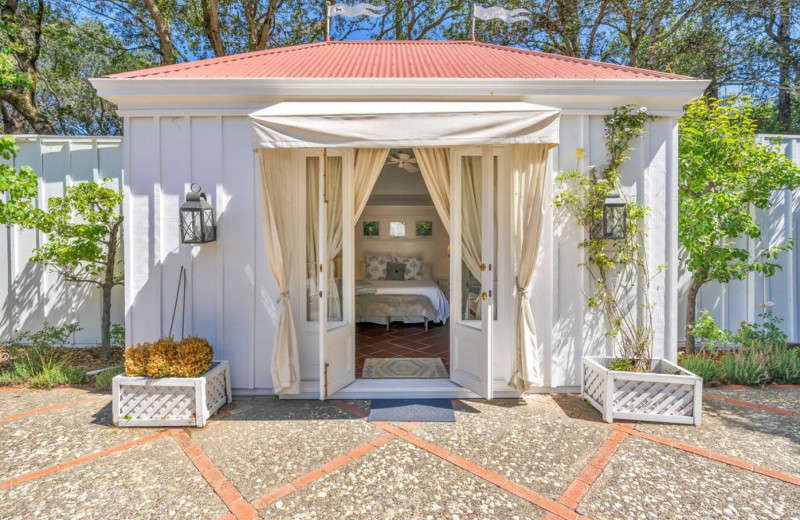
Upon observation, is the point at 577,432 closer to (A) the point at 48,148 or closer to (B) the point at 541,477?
(B) the point at 541,477

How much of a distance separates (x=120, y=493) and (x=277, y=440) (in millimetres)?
1126

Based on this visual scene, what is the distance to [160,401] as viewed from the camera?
3.56 meters

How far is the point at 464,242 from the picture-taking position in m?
4.14

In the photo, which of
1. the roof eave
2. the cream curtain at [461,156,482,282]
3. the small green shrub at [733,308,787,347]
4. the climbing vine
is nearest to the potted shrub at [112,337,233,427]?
the roof eave

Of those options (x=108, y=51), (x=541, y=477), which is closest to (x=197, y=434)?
(x=541, y=477)

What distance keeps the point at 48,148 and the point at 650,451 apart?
331 inches

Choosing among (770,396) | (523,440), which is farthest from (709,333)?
(523,440)

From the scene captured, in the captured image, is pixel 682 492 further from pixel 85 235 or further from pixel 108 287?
pixel 85 235

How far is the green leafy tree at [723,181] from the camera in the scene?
4762 millimetres

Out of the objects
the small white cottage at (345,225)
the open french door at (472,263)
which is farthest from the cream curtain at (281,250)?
the open french door at (472,263)

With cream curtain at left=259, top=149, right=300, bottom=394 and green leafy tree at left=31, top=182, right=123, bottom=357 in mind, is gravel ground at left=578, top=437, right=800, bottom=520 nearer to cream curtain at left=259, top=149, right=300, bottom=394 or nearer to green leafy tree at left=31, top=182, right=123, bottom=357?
cream curtain at left=259, top=149, right=300, bottom=394

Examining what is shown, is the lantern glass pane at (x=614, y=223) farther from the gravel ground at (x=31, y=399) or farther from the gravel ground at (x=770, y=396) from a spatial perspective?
the gravel ground at (x=31, y=399)

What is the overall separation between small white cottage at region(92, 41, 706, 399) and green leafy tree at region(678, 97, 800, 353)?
104 centimetres

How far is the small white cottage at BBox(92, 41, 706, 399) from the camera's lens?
3943 millimetres
